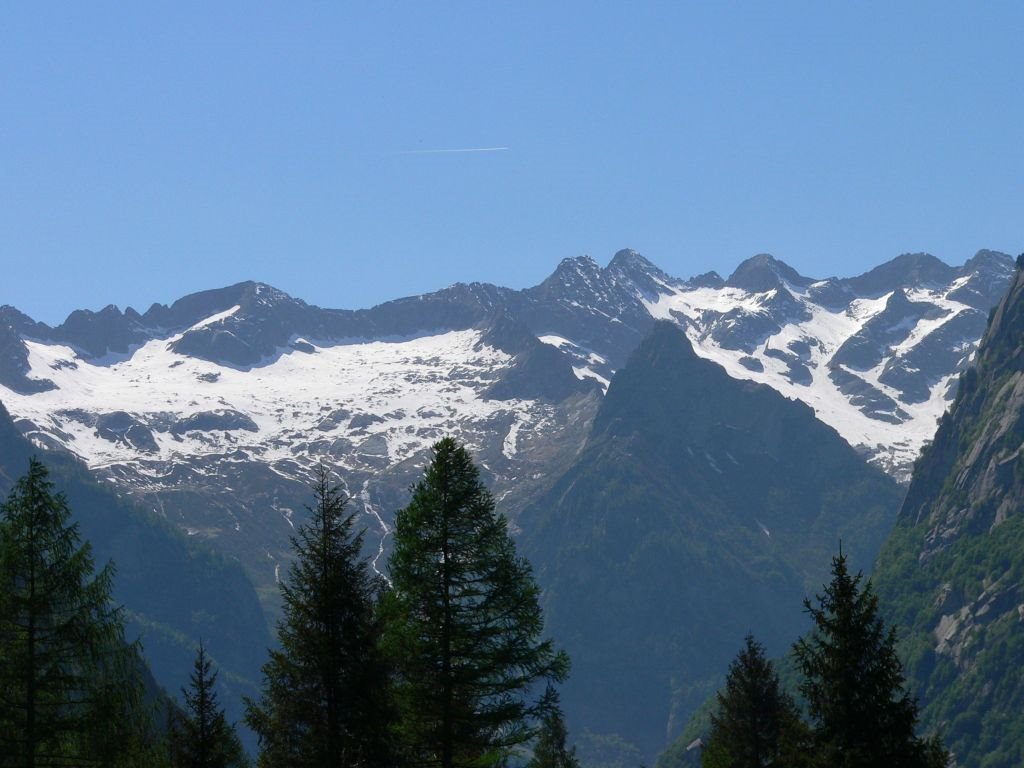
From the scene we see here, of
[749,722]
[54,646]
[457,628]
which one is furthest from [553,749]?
[54,646]

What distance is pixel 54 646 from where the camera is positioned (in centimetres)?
3916

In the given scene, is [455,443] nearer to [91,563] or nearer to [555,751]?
[91,563]

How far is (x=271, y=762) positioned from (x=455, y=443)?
1140 cm

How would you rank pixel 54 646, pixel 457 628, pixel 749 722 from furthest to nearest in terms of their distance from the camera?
pixel 749 722, pixel 457 628, pixel 54 646

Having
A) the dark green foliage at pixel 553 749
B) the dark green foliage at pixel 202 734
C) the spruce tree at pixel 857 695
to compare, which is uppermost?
the dark green foliage at pixel 553 749

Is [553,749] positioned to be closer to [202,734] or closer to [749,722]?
[749,722]

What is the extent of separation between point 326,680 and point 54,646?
847cm

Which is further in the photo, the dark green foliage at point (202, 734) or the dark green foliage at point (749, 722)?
the dark green foliage at point (749, 722)

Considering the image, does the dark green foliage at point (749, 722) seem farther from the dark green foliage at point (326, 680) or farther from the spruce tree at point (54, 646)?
the spruce tree at point (54, 646)

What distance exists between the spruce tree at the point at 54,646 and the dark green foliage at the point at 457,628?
8726 millimetres

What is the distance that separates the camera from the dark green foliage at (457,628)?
44.8 m

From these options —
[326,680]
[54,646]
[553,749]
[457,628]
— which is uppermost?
[553,749]

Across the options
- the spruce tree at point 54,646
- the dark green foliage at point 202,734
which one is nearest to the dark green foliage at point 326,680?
the dark green foliage at point 202,734

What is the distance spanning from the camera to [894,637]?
38594 millimetres
